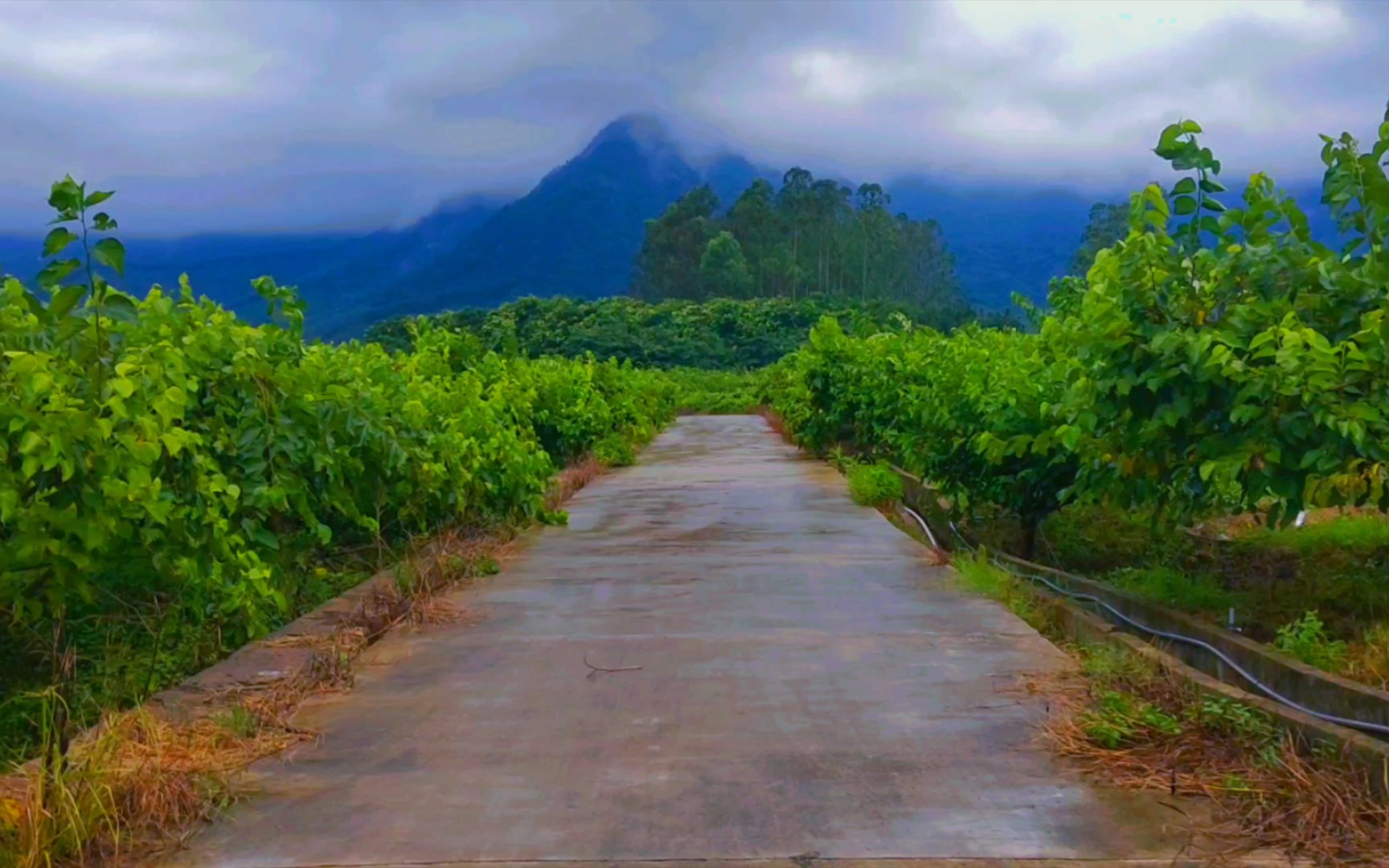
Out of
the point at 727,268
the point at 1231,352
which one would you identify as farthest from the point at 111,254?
the point at 727,268

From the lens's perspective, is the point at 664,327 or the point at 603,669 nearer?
the point at 603,669

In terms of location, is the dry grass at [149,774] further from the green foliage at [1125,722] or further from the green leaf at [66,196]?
the green foliage at [1125,722]

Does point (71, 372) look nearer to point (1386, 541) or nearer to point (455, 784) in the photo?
point (455, 784)

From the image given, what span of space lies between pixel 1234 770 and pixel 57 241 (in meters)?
4.65

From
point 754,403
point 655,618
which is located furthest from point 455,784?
point 754,403

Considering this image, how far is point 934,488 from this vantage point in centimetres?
1275

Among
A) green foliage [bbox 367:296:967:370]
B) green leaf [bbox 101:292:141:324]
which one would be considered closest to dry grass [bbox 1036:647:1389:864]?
green leaf [bbox 101:292:141:324]

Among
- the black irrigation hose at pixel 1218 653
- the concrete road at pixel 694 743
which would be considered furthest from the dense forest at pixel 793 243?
the concrete road at pixel 694 743

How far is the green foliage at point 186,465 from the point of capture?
473 centimetres

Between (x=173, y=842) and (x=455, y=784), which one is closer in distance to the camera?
(x=173, y=842)

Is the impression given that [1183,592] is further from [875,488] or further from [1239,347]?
[875,488]

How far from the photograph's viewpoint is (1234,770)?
446 centimetres

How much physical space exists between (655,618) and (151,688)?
281cm

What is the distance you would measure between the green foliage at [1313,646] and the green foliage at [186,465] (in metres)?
4.69
